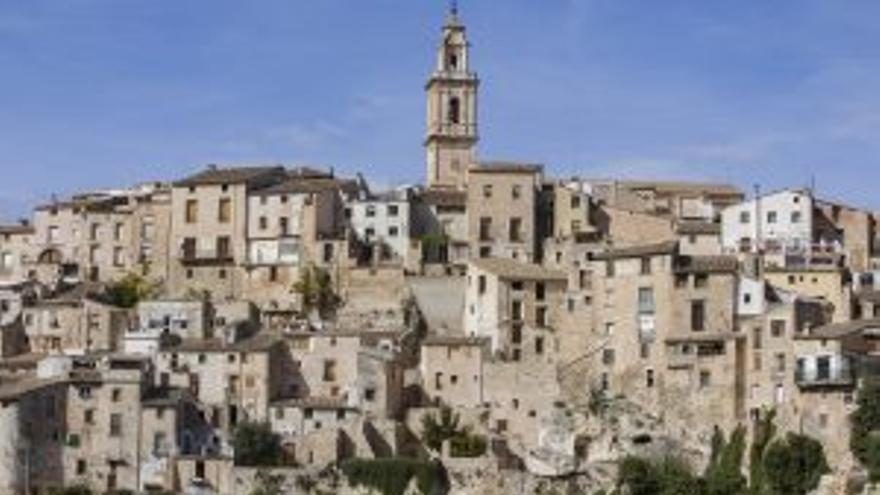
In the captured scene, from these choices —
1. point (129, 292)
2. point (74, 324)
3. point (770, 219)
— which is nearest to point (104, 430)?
point (74, 324)

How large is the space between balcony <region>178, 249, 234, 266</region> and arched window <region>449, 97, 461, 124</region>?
14687 mm

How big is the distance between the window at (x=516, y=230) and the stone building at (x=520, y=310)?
18.7 feet

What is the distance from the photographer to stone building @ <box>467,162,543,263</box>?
84000 mm

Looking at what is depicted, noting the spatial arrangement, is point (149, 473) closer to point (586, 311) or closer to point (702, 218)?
point (586, 311)

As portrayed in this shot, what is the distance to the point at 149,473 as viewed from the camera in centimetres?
7194

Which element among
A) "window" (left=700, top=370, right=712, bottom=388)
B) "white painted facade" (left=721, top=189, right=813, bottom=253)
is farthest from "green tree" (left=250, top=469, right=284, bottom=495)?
"white painted facade" (left=721, top=189, right=813, bottom=253)

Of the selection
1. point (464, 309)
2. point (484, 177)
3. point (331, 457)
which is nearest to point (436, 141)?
point (484, 177)

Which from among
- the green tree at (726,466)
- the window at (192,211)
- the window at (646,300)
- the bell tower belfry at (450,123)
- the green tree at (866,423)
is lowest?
the green tree at (726,466)

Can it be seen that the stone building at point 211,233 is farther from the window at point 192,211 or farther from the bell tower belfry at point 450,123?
the bell tower belfry at point 450,123

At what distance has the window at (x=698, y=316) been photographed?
72125 mm

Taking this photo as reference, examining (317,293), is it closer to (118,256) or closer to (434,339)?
(434,339)

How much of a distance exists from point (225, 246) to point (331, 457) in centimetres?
1625

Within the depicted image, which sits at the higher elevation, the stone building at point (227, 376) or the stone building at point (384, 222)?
the stone building at point (384, 222)

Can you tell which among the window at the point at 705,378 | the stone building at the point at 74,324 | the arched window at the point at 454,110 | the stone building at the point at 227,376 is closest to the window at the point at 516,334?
the stone building at the point at 227,376
